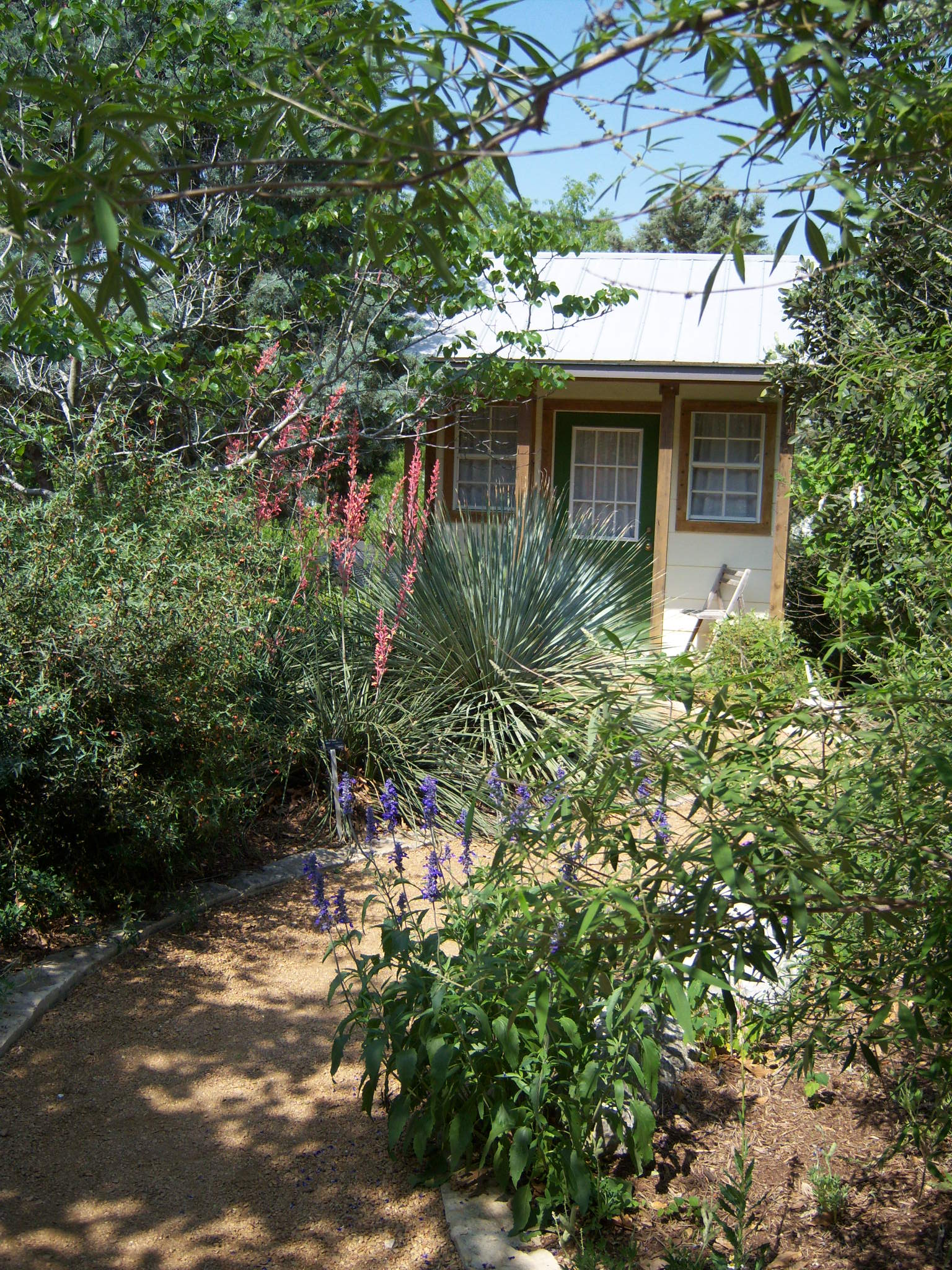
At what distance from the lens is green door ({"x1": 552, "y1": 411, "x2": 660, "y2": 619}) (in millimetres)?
12695

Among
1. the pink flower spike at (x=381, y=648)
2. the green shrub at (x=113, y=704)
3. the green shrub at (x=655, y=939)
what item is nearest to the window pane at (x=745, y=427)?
the pink flower spike at (x=381, y=648)

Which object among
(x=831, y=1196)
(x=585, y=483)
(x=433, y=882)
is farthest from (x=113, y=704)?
(x=585, y=483)

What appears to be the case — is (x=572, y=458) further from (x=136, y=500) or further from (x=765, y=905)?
(x=765, y=905)

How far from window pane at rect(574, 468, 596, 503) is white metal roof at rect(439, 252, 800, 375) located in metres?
1.71

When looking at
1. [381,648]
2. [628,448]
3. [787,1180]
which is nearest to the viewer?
[787,1180]

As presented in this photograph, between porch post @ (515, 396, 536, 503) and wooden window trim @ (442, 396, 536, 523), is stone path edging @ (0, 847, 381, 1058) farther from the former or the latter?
porch post @ (515, 396, 536, 503)

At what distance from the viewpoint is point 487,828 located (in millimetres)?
5676

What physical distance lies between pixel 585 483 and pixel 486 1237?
10899 mm

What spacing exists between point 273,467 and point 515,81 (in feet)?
15.5

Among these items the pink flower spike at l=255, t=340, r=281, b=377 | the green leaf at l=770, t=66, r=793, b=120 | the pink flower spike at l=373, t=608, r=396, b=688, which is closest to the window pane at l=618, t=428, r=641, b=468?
the pink flower spike at l=255, t=340, r=281, b=377

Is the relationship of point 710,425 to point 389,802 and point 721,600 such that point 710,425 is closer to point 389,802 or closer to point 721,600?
point 721,600

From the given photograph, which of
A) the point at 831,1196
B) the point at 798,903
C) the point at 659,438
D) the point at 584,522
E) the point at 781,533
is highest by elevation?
the point at 659,438

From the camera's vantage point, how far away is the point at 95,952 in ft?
13.8

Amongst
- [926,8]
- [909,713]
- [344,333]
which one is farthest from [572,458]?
[909,713]
